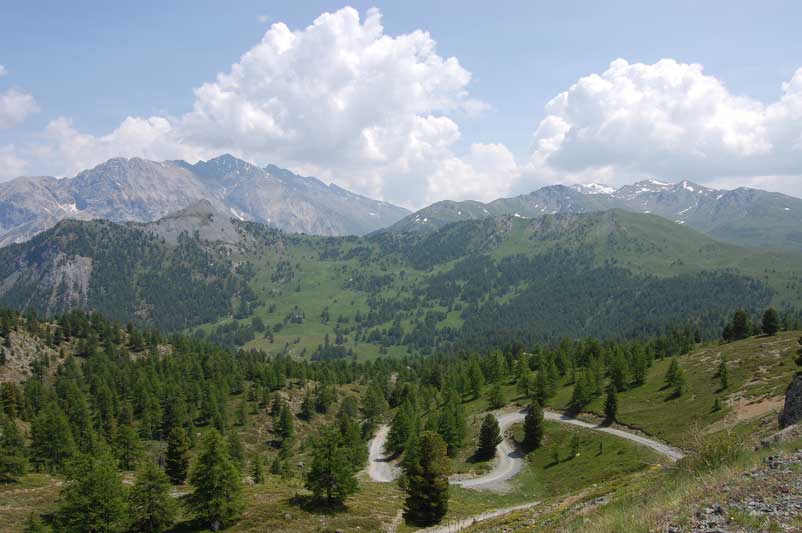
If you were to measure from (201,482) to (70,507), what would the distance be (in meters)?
11.9

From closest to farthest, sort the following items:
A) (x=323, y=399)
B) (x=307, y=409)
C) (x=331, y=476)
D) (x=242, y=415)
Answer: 1. (x=331, y=476)
2. (x=242, y=415)
3. (x=307, y=409)
4. (x=323, y=399)

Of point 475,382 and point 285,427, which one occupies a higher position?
point 475,382

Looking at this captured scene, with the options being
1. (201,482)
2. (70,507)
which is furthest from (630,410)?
(70,507)

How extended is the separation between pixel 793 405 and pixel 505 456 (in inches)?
2632

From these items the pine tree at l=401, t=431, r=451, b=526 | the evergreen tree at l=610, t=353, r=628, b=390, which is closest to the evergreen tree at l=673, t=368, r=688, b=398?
the evergreen tree at l=610, t=353, r=628, b=390

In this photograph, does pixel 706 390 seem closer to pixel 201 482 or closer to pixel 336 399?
pixel 201 482

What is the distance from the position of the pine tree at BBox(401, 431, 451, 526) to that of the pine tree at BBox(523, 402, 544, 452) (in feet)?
163

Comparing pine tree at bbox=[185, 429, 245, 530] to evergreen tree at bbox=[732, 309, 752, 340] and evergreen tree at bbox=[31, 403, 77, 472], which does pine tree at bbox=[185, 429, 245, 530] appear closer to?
evergreen tree at bbox=[31, 403, 77, 472]

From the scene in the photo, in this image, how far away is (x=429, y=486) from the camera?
170 feet

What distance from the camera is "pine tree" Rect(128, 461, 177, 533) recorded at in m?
48.7

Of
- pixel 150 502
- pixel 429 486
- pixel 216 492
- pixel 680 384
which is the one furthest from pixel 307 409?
pixel 680 384

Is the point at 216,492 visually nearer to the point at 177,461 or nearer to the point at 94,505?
the point at 94,505

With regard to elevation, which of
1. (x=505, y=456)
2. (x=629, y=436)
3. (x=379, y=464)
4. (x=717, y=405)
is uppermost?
(x=717, y=405)

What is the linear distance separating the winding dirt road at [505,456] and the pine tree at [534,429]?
2.95 meters
